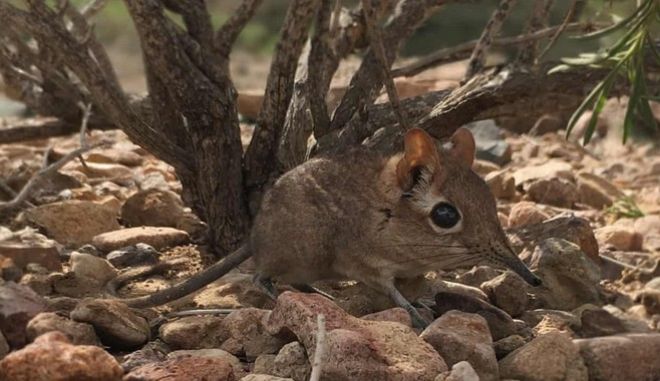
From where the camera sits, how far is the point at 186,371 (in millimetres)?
3572

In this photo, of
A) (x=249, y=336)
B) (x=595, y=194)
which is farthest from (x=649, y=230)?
(x=249, y=336)

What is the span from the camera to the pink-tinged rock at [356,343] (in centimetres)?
360

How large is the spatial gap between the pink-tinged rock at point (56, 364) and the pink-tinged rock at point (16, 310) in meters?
0.46

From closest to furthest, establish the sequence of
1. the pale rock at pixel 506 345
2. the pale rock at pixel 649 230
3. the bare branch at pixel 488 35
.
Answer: the pale rock at pixel 506 345 → the bare branch at pixel 488 35 → the pale rock at pixel 649 230

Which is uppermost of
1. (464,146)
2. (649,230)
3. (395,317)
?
(464,146)

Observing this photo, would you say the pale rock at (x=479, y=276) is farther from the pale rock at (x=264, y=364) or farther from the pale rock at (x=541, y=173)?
the pale rock at (x=541, y=173)

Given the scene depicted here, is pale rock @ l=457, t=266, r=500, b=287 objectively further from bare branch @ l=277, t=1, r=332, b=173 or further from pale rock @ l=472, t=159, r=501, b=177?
pale rock @ l=472, t=159, r=501, b=177

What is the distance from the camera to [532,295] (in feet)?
17.8

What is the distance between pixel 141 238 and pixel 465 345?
249 cm

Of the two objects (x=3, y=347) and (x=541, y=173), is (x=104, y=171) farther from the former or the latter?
(x=3, y=347)

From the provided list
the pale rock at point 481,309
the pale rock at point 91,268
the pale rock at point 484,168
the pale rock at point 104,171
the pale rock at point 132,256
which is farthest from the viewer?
the pale rock at point 484,168

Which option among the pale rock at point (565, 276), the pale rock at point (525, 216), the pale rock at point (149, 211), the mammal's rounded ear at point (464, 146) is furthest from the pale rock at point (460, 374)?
the pale rock at point (149, 211)

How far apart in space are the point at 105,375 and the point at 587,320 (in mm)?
2305

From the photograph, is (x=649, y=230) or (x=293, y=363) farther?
(x=649, y=230)
